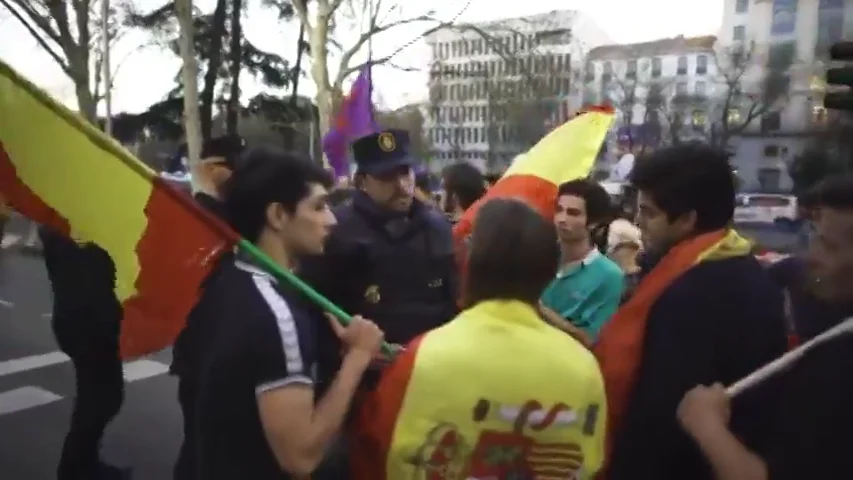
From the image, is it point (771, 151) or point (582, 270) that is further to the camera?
point (771, 151)

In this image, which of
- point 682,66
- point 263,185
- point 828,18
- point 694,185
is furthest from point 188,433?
point 682,66

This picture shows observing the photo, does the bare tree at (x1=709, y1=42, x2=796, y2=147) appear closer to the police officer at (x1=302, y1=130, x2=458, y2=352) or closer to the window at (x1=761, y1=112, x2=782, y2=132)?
the window at (x1=761, y1=112, x2=782, y2=132)

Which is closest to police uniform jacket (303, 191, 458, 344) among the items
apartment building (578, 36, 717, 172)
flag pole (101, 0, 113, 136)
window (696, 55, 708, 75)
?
flag pole (101, 0, 113, 136)

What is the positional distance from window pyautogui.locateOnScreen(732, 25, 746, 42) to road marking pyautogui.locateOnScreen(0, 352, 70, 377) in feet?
153

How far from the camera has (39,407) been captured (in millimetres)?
4223

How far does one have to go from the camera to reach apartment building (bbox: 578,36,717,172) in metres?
48.9

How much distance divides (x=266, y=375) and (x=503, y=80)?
112ft

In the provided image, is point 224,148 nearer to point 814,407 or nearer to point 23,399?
point 23,399

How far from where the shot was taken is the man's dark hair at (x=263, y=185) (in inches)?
86.0

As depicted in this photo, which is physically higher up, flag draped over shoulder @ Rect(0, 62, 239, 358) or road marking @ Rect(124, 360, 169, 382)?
flag draped over shoulder @ Rect(0, 62, 239, 358)

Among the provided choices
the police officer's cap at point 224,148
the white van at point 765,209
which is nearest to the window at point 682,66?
the white van at point 765,209

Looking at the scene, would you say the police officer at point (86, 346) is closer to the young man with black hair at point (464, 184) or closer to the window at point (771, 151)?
the young man with black hair at point (464, 184)

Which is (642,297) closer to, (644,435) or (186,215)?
(644,435)

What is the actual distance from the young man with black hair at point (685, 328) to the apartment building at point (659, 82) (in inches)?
1677
